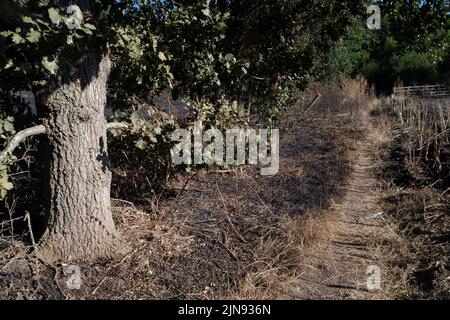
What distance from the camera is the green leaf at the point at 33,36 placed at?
98.0 inches

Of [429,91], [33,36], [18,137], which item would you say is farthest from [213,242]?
[429,91]

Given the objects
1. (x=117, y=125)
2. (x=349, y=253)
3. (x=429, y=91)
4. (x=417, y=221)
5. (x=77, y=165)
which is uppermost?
(x=429, y=91)

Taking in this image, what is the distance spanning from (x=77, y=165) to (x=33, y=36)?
37.6 inches

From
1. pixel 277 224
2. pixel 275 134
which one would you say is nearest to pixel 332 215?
Answer: pixel 277 224

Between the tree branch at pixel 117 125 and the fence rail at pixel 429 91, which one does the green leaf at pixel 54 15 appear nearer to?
the tree branch at pixel 117 125

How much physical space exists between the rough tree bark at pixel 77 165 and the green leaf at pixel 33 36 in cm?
48

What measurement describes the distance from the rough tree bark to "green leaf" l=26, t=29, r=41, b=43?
48 cm

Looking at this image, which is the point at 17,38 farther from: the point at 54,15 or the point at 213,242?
the point at 213,242

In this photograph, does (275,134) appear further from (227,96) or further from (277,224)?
(277,224)

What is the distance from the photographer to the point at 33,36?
2.51 meters

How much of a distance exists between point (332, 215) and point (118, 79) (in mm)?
2496

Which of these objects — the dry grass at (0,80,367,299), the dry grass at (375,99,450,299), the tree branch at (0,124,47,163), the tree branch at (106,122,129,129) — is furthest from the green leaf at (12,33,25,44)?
the dry grass at (375,99,450,299)

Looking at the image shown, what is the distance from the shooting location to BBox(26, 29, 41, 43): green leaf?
8.16 feet

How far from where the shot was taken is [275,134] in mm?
6309
